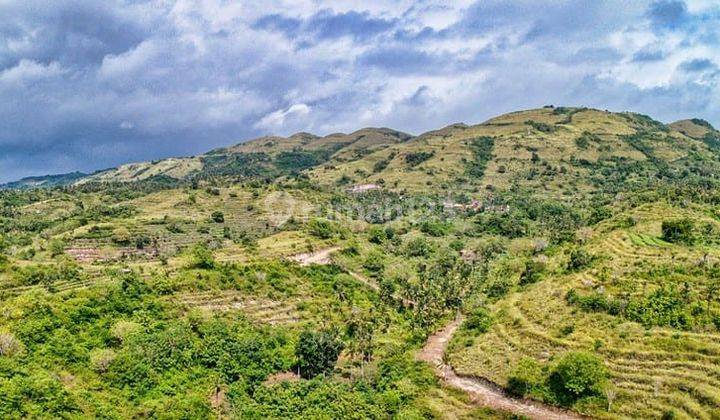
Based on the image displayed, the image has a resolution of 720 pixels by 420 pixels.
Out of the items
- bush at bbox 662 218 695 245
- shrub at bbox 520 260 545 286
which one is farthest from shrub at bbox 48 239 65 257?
bush at bbox 662 218 695 245

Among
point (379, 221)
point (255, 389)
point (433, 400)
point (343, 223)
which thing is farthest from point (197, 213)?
Result: point (433, 400)

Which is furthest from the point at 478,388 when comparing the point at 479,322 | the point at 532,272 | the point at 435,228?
the point at 435,228

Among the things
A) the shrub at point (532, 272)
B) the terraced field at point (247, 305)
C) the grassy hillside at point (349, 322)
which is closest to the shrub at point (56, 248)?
the grassy hillside at point (349, 322)

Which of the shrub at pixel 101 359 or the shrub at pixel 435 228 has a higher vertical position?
the shrub at pixel 435 228

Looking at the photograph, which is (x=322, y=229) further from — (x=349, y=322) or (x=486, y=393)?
(x=486, y=393)

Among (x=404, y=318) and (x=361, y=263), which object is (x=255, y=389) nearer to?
(x=404, y=318)

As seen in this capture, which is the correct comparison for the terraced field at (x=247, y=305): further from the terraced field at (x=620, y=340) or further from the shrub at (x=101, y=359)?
the terraced field at (x=620, y=340)

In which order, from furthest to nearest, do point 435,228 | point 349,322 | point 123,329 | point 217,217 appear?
point 435,228 < point 217,217 < point 349,322 < point 123,329
